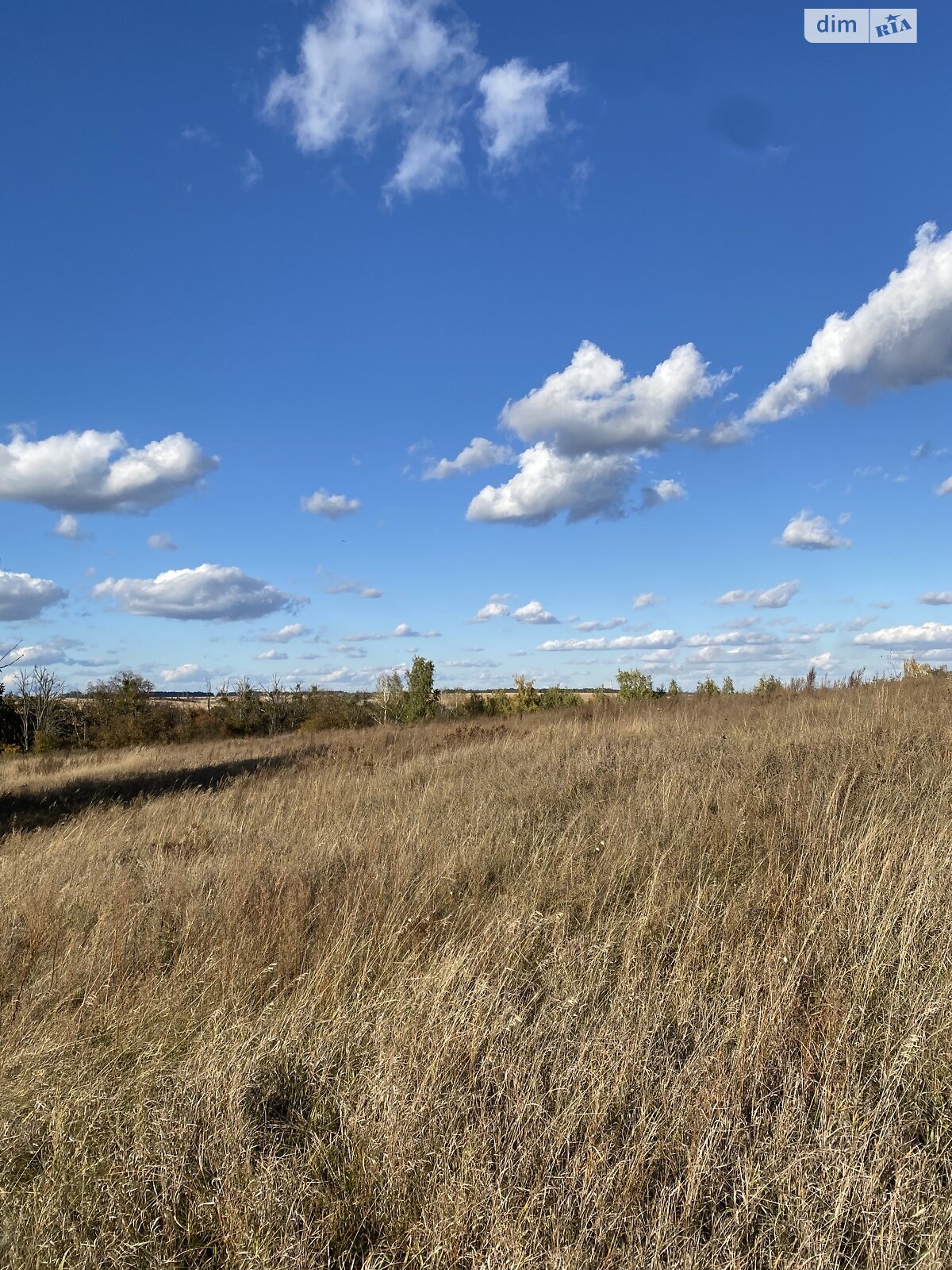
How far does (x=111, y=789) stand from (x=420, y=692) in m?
16.6

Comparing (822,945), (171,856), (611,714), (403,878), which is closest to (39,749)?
(611,714)

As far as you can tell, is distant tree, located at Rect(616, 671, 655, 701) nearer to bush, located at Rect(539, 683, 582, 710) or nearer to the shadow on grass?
bush, located at Rect(539, 683, 582, 710)

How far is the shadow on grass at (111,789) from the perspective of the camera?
13992mm

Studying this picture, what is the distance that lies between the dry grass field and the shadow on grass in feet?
27.2

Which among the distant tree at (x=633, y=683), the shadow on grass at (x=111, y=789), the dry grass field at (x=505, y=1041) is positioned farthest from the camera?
the distant tree at (x=633, y=683)

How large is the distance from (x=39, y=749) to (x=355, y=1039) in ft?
138

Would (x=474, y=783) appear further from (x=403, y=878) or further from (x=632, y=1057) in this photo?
(x=632, y=1057)

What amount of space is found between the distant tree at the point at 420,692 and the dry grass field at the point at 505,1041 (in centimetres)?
2548

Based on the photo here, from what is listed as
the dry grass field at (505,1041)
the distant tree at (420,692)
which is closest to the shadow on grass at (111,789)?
the dry grass field at (505,1041)

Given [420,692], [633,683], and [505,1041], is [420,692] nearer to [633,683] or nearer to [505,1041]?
[633,683]

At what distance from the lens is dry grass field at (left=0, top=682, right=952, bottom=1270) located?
2129 mm

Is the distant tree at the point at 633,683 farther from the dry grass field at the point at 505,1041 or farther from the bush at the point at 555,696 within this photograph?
the dry grass field at the point at 505,1041

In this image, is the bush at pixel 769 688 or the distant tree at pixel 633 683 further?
the distant tree at pixel 633 683

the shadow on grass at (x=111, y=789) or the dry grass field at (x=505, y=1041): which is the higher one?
the dry grass field at (x=505, y=1041)
